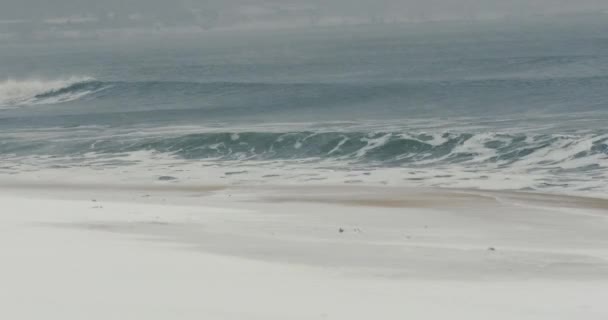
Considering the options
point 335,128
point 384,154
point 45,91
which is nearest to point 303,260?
point 384,154

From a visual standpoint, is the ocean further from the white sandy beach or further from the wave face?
the white sandy beach

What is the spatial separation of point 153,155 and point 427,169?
884 centimetres

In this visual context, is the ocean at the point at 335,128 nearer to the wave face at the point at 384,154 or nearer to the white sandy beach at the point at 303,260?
the wave face at the point at 384,154

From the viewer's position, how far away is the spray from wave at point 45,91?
59.2 m

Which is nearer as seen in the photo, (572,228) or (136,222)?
(136,222)

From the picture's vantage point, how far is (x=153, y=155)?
30578mm

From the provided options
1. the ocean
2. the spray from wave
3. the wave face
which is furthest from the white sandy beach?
the spray from wave

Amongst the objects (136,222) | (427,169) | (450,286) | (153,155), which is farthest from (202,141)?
(450,286)

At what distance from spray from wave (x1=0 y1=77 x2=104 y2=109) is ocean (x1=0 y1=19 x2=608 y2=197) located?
0.52 ft

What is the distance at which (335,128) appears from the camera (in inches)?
1405

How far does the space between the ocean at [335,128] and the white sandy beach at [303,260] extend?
5.22 meters

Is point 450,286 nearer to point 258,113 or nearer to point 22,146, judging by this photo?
point 22,146

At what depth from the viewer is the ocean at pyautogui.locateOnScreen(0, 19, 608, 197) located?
82.7 ft

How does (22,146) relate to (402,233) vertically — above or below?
above
